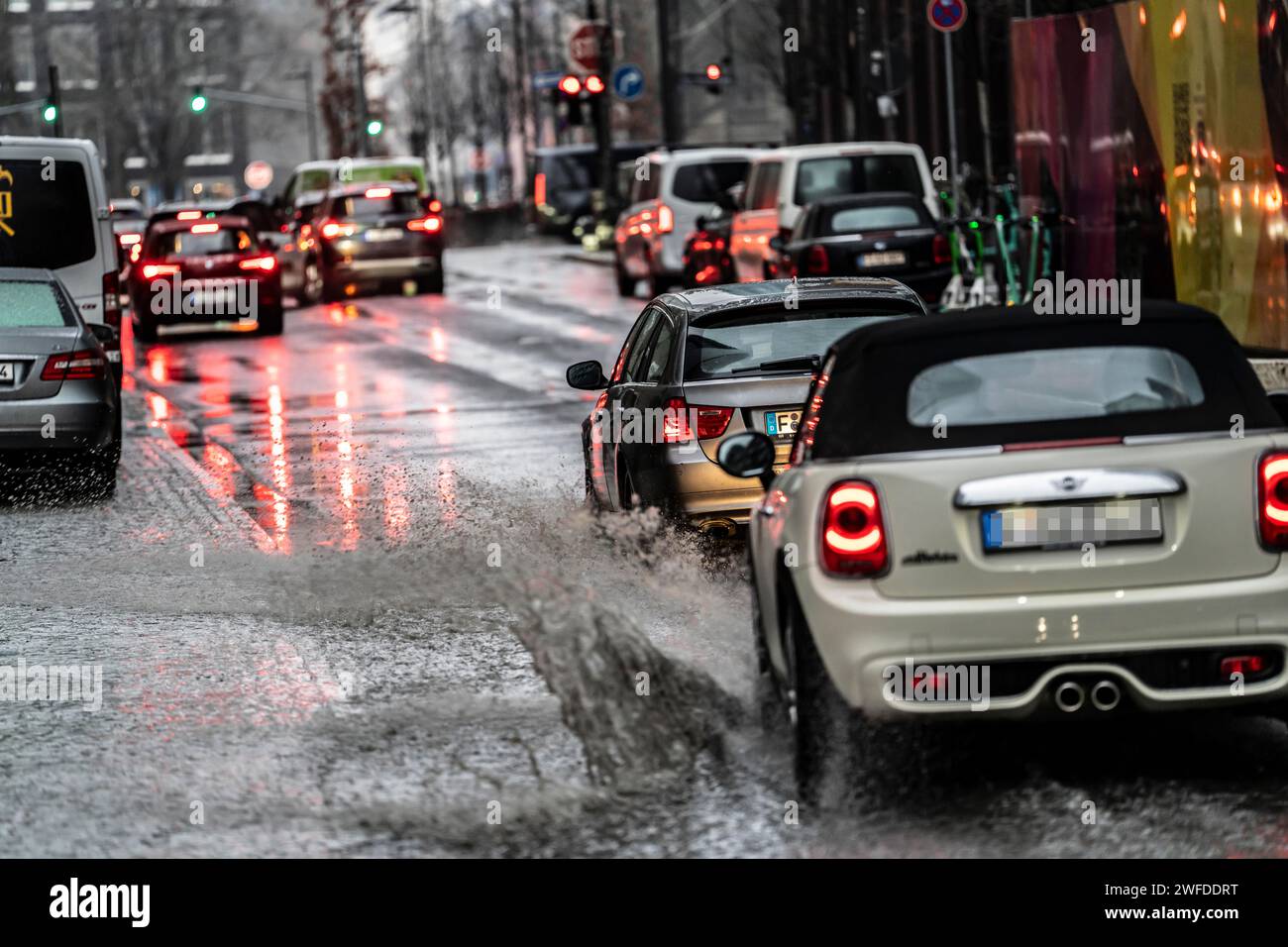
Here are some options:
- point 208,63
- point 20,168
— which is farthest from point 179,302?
point 208,63

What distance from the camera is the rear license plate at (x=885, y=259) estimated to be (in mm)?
23797

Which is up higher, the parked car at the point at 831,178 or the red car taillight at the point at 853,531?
the parked car at the point at 831,178

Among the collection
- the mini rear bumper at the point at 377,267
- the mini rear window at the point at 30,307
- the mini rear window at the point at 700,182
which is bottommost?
the mini rear bumper at the point at 377,267

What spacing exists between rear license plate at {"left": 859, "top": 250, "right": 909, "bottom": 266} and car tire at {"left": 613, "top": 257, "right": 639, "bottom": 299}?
10997 mm

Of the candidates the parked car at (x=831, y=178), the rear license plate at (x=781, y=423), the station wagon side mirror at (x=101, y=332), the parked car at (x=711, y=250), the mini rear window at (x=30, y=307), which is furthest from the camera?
the parked car at (x=711, y=250)

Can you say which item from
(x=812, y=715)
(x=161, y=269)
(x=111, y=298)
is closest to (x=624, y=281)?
(x=161, y=269)

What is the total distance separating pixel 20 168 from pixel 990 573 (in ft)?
51.5

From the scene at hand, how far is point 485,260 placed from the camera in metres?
50.3

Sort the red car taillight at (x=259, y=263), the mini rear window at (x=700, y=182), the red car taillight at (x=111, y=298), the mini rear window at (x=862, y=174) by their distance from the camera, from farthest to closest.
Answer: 1. the mini rear window at (x=700, y=182)
2. the red car taillight at (x=259, y=263)
3. the mini rear window at (x=862, y=174)
4. the red car taillight at (x=111, y=298)

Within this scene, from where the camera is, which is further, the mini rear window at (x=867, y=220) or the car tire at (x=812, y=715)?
the mini rear window at (x=867, y=220)

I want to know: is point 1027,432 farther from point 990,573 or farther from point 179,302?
point 179,302

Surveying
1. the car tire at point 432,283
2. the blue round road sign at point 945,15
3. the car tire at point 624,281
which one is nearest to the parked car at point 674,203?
the car tire at point 624,281

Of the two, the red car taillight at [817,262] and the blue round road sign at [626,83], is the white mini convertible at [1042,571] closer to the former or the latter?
the red car taillight at [817,262]

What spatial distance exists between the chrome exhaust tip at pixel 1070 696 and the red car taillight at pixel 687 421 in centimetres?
442
